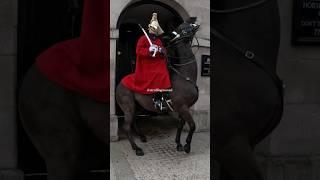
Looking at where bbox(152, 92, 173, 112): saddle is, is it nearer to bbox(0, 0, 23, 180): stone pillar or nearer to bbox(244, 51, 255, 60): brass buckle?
bbox(244, 51, 255, 60): brass buckle

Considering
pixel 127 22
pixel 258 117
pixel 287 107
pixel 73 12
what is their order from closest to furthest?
pixel 127 22 → pixel 73 12 → pixel 258 117 → pixel 287 107

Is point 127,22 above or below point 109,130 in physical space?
above

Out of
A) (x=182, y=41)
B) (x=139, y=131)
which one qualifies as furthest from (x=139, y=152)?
(x=182, y=41)

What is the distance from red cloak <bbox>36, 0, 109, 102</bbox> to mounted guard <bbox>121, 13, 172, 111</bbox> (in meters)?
0.13

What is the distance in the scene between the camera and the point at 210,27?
58.6 inches

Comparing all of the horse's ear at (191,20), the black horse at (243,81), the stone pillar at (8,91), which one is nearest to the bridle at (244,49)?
the black horse at (243,81)

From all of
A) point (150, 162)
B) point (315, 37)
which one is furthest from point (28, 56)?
point (315, 37)

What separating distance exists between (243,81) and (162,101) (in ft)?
1.23

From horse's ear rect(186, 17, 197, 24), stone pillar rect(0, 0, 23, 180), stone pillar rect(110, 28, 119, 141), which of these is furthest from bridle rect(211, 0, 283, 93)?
stone pillar rect(0, 0, 23, 180)

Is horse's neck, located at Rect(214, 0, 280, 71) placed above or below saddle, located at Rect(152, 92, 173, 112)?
above

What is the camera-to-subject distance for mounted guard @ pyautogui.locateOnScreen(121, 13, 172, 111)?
4.58 ft

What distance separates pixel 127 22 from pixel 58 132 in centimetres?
51

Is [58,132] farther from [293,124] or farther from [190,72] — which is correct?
[293,124]

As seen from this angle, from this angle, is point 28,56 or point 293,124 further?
point 293,124
